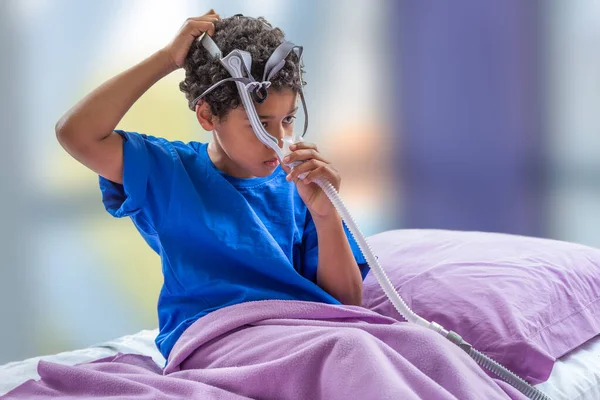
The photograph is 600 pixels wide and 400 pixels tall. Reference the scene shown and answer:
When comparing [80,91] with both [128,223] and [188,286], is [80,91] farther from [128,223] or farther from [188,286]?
[188,286]

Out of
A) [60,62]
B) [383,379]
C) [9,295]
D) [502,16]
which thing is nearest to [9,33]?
[60,62]

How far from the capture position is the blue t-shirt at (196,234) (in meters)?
1.30

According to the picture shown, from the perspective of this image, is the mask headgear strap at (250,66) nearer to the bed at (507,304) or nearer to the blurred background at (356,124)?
the bed at (507,304)

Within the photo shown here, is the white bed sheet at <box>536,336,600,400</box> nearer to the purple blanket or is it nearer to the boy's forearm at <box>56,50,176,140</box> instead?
the purple blanket

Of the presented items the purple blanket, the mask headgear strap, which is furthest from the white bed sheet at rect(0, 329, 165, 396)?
the mask headgear strap

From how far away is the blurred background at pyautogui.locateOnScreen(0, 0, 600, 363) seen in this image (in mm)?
1997

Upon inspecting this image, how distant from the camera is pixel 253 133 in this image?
129 centimetres

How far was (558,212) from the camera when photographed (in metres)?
2.59

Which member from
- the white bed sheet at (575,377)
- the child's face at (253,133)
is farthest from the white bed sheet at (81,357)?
the white bed sheet at (575,377)

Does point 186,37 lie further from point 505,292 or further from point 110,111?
point 505,292

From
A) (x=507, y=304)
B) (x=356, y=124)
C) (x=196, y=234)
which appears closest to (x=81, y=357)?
(x=196, y=234)

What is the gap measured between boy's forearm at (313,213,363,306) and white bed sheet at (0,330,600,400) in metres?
0.36

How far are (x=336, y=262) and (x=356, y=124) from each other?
1488 mm

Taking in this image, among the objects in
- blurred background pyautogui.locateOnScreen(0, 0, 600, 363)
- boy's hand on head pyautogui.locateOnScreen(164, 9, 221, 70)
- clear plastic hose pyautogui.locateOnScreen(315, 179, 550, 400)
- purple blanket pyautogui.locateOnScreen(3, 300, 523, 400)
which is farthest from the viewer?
blurred background pyautogui.locateOnScreen(0, 0, 600, 363)
